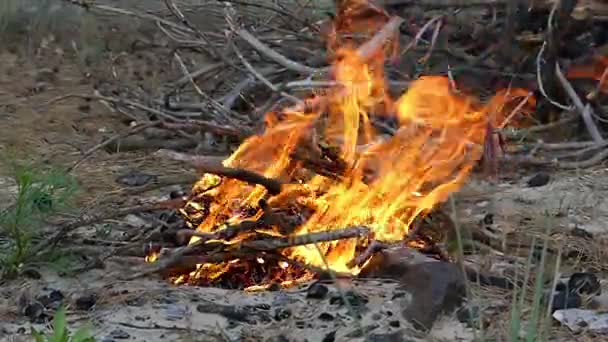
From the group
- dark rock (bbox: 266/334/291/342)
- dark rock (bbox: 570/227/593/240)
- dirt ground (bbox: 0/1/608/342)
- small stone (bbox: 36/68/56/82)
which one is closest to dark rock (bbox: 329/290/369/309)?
dirt ground (bbox: 0/1/608/342)

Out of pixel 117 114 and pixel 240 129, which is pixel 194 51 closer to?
pixel 117 114

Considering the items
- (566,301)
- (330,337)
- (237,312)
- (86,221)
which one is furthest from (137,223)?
(566,301)

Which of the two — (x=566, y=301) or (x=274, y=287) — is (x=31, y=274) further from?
(x=566, y=301)

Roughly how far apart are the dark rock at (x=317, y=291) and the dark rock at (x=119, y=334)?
548 millimetres

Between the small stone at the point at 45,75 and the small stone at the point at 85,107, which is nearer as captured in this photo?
the small stone at the point at 85,107

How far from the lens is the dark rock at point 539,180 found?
4.34m

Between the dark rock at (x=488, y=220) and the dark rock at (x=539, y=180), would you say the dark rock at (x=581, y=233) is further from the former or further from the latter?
the dark rock at (x=539, y=180)

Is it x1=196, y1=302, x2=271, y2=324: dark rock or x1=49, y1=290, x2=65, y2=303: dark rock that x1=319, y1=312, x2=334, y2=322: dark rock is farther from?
x1=49, y1=290, x2=65, y2=303: dark rock

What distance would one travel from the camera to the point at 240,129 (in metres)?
3.41

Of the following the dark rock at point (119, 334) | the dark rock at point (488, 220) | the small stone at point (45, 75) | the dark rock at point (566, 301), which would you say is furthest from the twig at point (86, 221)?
the small stone at point (45, 75)

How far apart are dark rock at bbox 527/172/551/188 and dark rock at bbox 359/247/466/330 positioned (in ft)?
4.61

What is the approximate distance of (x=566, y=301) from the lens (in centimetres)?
294

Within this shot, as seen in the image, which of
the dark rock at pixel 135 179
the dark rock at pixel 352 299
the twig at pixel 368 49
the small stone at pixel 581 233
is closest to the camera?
the dark rock at pixel 352 299

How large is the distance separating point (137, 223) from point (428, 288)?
4.27 feet
